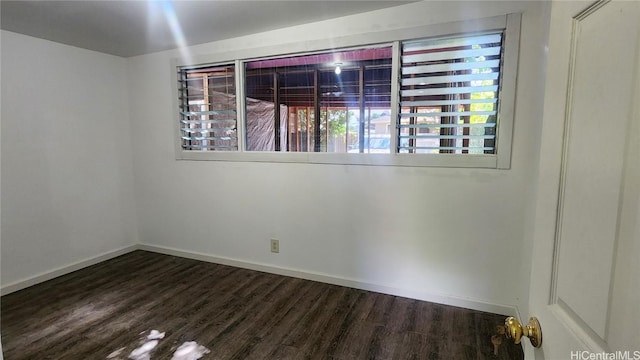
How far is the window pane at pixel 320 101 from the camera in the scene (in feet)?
8.52

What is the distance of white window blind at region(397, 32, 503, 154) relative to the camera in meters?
2.20

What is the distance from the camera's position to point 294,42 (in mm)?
2764

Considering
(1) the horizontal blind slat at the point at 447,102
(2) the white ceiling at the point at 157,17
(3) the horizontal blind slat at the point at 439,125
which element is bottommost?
(3) the horizontal blind slat at the point at 439,125

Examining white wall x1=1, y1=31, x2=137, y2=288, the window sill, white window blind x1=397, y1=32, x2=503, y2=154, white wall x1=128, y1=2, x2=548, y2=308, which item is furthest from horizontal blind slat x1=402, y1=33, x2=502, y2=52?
white wall x1=1, y1=31, x2=137, y2=288

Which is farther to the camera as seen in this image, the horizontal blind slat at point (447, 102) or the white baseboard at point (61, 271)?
the white baseboard at point (61, 271)

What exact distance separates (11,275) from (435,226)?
12.0ft

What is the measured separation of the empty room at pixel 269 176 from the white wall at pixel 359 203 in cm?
2

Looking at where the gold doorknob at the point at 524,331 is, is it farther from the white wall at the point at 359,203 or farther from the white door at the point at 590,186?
the white wall at the point at 359,203

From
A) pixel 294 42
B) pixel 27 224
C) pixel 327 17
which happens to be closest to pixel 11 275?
pixel 27 224

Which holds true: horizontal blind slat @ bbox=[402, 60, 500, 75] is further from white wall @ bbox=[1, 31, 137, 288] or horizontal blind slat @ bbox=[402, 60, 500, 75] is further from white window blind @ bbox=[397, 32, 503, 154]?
white wall @ bbox=[1, 31, 137, 288]

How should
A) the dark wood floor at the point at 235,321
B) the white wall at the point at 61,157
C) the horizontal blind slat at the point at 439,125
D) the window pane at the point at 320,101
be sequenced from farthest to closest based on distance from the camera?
1. the white wall at the point at 61,157
2. the window pane at the point at 320,101
3. the horizontal blind slat at the point at 439,125
4. the dark wood floor at the point at 235,321

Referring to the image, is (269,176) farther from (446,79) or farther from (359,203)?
Answer: (446,79)

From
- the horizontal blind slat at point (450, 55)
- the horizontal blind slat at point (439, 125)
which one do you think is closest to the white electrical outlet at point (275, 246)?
the horizontal blind slat at point (439, 125)

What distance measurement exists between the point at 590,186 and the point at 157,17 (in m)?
2.89
